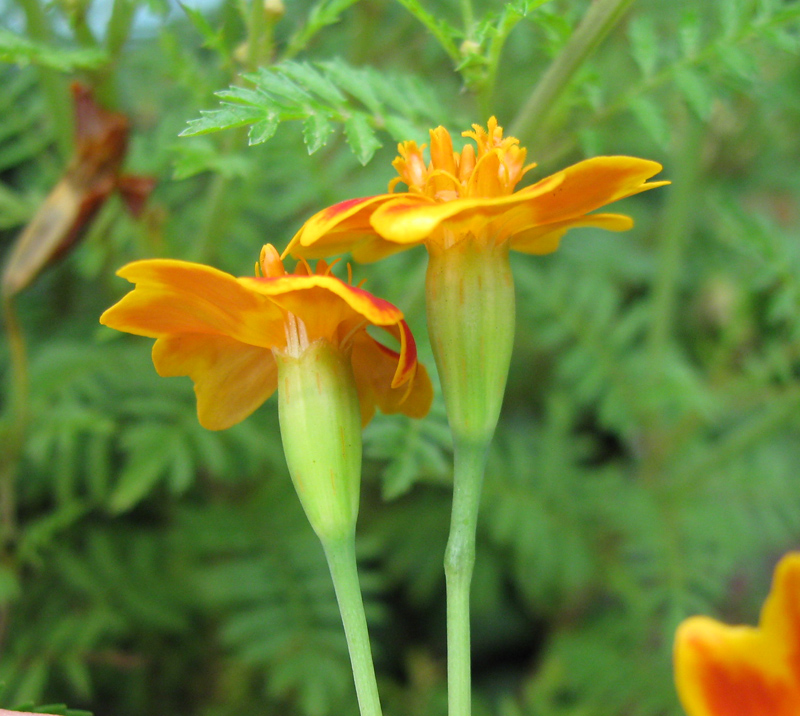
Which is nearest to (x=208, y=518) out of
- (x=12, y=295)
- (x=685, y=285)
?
(x=12, y=295)

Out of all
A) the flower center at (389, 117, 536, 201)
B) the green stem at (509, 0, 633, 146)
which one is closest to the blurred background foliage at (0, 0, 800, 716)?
the green stem at (509, 0, 633, 146)

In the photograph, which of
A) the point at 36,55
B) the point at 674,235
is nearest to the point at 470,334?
the point at 36,55

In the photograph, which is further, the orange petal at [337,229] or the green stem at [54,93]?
the green stem at [54,93]

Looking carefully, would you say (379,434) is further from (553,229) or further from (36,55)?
(36,55)

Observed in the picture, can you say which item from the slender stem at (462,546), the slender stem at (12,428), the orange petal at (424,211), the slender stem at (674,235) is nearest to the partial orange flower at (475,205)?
the orange petal at (424,211)

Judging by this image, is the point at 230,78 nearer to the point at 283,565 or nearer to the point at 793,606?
the point at 283,565

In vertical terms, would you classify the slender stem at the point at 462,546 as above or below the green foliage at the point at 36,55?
below

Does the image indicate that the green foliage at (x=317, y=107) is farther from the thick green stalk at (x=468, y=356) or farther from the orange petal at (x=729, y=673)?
the orange petal at (x=729, y=673)
